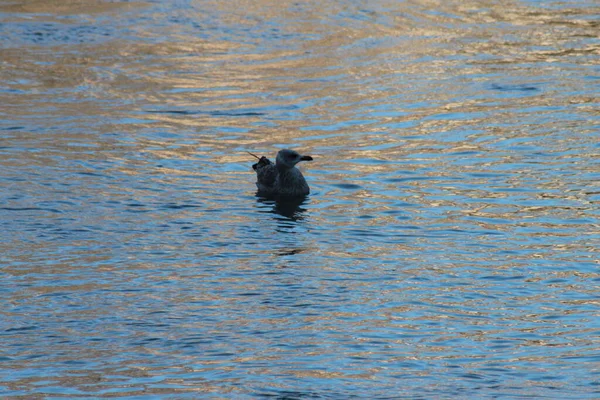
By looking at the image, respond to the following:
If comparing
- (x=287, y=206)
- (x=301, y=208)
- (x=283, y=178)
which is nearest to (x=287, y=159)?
(x=283, y=178)

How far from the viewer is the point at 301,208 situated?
15.8 m

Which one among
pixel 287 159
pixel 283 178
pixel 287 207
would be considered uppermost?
pixel 287 159

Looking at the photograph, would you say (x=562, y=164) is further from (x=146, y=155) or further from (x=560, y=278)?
(x=146, y=155)

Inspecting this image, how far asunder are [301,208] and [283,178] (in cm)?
77

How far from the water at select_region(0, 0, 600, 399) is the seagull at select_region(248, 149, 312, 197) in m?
0.24

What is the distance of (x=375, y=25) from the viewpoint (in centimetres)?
2839

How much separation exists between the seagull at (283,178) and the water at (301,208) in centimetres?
24

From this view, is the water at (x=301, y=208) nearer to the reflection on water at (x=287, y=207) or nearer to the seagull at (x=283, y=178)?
the reflection on water at (x=287, y=207)

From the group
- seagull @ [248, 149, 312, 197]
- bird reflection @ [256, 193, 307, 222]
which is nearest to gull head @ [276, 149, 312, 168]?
seagull @ [248, 149, 312, 197]

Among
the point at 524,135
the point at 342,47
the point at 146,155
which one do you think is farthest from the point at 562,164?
the point at 342,47

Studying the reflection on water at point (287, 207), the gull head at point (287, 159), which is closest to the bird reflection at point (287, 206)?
the reflection on water at point (287, 207)

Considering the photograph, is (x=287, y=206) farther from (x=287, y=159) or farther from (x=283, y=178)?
(x=287, y=159)

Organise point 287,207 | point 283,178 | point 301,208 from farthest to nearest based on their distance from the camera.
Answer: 1. point 283,178
2. point 287,207
3. point 301,208

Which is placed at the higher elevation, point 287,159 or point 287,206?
point 287,159
